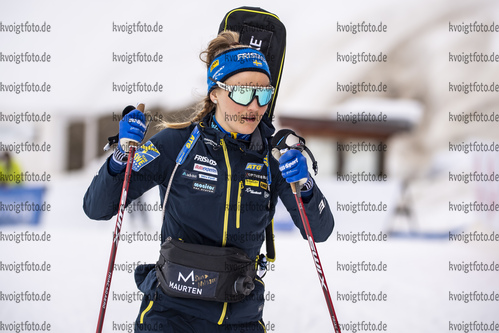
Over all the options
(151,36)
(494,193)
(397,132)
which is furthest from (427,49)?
(494,193)

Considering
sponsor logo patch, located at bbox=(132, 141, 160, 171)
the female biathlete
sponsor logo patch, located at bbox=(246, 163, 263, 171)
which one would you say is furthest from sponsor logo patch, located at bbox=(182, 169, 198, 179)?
sponsor logo patch, located at bbox=(246, 163, 263, 171)

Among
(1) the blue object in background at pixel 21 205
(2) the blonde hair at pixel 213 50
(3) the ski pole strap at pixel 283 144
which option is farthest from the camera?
(1) the blue object in background at pixel 21 205

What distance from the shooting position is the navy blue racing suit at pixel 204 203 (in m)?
2.48

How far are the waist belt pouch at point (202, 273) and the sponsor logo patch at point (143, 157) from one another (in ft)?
1.34

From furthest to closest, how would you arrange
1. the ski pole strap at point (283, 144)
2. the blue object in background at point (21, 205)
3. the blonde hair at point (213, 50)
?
the blue object in background at point (21, 205) → the blonde hair at point (213, 50) → the ski pole strap at point (283, 144)

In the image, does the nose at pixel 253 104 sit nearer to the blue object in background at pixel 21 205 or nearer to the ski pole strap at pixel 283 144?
the ski pole strap at pixel 283 144

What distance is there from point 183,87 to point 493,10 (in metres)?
17.4

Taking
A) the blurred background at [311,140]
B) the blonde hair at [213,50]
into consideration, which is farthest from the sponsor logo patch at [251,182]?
the blurred background at [311,140]

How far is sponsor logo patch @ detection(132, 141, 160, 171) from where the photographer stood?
2.55m

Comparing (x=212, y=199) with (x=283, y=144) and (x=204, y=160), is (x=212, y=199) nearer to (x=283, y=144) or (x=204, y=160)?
→ (x=204, y=160)

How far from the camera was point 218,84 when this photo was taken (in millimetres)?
2680

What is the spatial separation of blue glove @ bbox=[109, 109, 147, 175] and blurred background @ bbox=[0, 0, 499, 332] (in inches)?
22.8

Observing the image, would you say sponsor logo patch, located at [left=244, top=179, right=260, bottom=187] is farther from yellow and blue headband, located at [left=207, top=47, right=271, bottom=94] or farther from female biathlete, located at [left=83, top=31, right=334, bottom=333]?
yellow and blue headband, located at [left=207, top=47, right=271, bottom=94]

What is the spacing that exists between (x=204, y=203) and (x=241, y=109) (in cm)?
51
